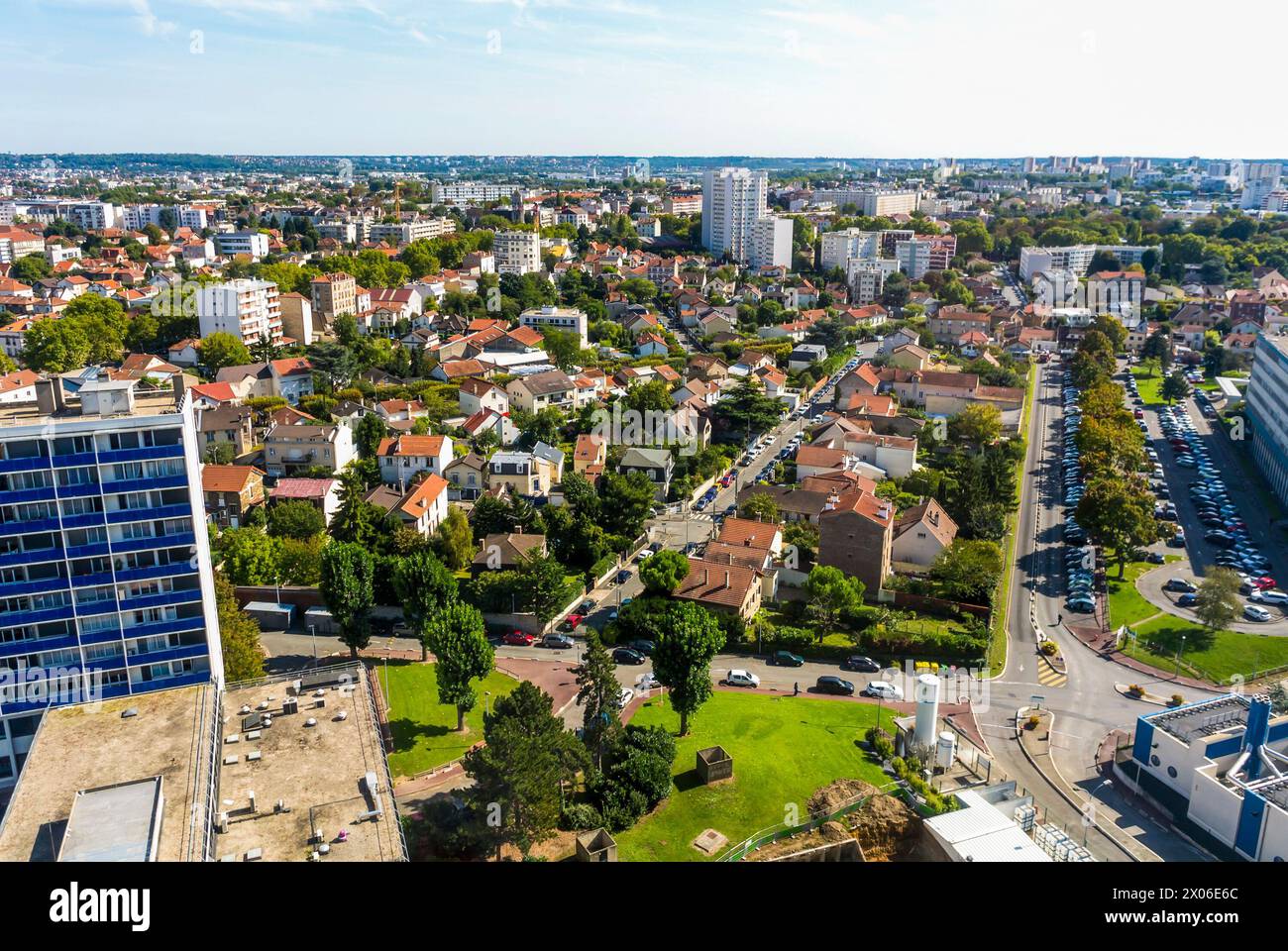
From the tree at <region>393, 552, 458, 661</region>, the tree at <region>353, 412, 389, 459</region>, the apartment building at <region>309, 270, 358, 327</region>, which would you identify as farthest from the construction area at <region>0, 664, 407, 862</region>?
the apartment building at <region>309, 270, 358, 327</region>

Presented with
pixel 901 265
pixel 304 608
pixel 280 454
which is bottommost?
pixel 304 608

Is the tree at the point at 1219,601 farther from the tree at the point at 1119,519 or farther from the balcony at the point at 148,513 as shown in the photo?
Result: the balcony at the point at 148,513

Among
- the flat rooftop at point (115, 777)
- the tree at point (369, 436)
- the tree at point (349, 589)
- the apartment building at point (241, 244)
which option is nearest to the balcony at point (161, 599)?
the flat rooftop at point (115, 777)

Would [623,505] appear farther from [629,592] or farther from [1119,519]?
[1119,519]

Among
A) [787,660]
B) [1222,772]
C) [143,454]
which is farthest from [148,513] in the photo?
[1222,772]
